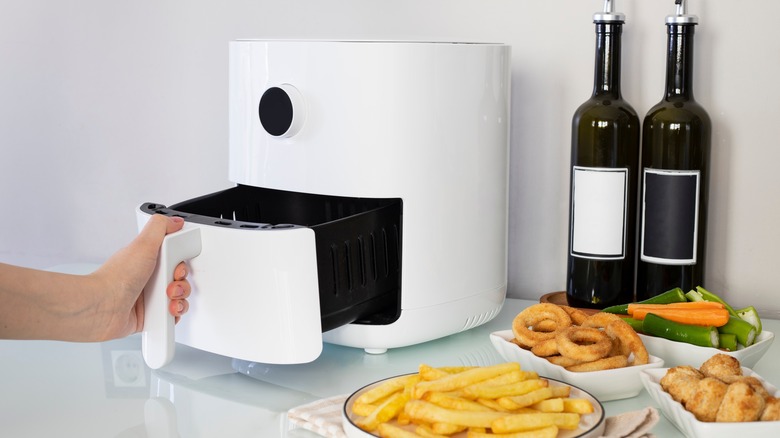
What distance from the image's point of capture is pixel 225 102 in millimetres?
1549

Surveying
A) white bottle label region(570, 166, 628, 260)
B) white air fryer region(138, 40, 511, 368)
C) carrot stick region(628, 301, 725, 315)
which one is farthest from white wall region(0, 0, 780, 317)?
carrot stick region(628, 301, 725, 315)

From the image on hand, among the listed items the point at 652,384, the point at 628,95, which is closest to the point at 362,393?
the point at 652,384

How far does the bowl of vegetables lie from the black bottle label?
12cm

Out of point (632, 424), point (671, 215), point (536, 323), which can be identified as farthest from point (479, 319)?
point (632, 424)

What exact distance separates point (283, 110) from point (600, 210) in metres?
0.40

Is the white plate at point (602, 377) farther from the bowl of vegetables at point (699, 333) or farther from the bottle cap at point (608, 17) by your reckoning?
the bottle cap at point (608, 17)

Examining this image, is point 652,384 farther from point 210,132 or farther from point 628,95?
point 210,132

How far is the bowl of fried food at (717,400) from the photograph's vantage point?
745 millimetres

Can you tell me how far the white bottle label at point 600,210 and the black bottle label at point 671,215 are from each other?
3 centimetres

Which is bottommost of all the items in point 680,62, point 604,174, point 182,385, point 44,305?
point 182,385

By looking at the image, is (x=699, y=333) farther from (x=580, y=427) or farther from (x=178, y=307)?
Answer: (x=178, y=307)

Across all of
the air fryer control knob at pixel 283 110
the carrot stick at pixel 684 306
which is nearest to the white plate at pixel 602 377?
the carrot stick at pixel 684 306

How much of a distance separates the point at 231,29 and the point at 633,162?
27.1 inches

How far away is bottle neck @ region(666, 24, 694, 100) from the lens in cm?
114
